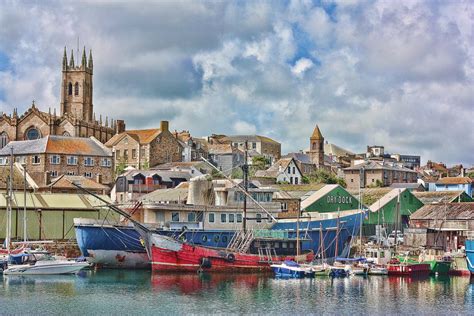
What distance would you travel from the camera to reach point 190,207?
5619cm

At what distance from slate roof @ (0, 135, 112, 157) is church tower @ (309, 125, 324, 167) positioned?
55144 millimetres

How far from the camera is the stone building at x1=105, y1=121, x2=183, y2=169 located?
10812cm

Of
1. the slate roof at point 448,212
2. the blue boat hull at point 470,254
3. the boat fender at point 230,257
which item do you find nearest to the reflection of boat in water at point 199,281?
the boat fender at point 230,257

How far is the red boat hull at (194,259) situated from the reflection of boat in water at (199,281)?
24.3 inches

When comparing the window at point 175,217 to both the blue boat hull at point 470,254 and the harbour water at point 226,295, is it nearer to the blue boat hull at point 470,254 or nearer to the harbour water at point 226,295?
the harbour water at point 226,295

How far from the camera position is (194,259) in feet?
171

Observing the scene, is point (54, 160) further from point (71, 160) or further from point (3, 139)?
point (3, 139)

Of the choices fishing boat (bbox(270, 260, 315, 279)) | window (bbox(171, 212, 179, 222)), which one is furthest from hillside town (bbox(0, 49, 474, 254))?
fishing boat (bbox(270, 260, 315, 279))

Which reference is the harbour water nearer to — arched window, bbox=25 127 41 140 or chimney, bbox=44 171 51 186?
chimney, bbox=44 171 51 186

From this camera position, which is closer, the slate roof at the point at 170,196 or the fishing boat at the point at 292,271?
the fishing boat at the point at 292,271

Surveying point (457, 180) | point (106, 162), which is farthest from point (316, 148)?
point (106, 162)

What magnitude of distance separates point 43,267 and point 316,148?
98.2 meters

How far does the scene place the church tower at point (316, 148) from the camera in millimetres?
143625

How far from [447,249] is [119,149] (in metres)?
59.9
